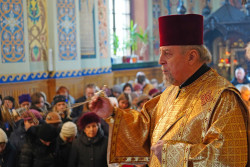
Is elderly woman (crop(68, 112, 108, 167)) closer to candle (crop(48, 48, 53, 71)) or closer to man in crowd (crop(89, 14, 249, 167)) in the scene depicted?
man in crowd (crop(89, 14, 249, 167))

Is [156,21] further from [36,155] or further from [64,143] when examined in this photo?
[36,155]

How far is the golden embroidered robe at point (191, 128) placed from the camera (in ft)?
6.99

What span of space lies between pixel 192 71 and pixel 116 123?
26.7 inches

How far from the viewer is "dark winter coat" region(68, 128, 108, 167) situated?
4.55 m

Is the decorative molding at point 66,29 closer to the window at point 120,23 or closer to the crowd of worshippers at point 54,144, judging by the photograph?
the window at point 120,23

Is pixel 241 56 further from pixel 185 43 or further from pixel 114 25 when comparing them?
pixel 185 43

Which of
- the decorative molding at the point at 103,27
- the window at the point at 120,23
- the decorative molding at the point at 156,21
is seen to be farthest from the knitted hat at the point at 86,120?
the decorative molding at the point at 156,21

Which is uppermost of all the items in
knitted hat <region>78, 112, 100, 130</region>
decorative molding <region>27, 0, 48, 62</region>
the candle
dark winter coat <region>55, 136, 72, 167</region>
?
decorative molding <region>27, 0, 48, 62</region>

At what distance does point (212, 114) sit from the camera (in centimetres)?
227

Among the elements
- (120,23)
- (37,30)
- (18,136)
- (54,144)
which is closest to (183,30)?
(54,144)

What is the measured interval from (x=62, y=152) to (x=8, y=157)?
0.61m

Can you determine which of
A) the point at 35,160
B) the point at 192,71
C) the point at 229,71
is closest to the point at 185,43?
the point at 192,71

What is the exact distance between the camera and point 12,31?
335 inches

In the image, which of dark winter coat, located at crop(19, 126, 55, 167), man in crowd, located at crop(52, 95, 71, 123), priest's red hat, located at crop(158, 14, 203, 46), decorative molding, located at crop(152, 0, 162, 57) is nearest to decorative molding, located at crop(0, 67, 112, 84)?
man in crowd, located at crop(52, 95, 71, 123)
